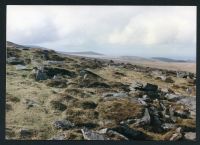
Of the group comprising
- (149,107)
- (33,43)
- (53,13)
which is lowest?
(149,107)

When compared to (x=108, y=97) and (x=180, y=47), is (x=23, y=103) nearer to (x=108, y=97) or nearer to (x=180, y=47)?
(x=108, y=97)

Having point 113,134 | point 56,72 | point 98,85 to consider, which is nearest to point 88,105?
point 98,85

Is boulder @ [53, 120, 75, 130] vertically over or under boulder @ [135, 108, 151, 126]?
under

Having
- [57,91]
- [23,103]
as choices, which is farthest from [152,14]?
[23,103]

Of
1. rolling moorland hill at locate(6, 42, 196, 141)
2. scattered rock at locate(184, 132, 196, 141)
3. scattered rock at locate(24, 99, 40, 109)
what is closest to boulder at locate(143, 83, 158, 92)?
rolling moorland hill at locate(6, 42, 196, 141)

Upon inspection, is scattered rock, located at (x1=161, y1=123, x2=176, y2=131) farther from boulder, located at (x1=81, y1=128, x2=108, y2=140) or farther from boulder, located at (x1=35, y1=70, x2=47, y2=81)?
boulder, located at (x1=35, y1=70, x2=47, y2=81)

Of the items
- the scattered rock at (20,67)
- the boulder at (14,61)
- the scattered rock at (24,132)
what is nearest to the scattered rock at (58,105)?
the scattered rock at (24,132)

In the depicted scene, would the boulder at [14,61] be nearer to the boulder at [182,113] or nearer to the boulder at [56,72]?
the boulder at [56,72]

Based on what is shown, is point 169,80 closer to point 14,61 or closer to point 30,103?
point 30,103

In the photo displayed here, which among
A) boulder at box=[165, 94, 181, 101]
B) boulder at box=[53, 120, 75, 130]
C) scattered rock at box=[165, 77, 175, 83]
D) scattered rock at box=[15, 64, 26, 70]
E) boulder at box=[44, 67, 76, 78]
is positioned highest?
scattered rock at box=[15, 64, 26, 70]
